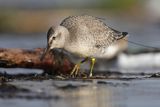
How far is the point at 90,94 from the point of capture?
9.34 metres

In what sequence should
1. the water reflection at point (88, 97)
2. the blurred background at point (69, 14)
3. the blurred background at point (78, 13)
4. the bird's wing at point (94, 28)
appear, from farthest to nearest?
1. the blurred background at point (69, 14)
2. the blurred background at point (78, 13)
3. the bird's wing at point (94, 28)
4. the water reflection at point (88, 97)

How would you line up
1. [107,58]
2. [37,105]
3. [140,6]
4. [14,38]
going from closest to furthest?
[37,105]
[107,58]
[14,38]
[140,6]

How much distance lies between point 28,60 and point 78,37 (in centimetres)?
101

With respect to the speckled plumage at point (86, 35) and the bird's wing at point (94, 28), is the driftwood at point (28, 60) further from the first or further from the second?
the bird's wing at point (94, 28)

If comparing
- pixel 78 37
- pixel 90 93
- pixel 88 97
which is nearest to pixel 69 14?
pixel 78 37

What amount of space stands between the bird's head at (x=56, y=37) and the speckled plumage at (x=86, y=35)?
0.12 m

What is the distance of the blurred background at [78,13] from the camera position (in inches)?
793

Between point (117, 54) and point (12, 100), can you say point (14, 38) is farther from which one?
Answer: point (12, 100)

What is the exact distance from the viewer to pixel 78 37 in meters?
11.7

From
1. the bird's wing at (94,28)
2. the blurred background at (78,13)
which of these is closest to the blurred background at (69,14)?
the blurred background at (78,13)

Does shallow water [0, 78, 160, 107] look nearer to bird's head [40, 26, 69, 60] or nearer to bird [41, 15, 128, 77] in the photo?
bird's head [40, 26, 69, 60]

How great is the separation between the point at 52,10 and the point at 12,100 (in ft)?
70.8

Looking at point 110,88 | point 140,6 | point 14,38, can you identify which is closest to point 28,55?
point 110,88

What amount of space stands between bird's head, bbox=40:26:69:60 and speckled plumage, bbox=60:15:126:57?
12 cm
